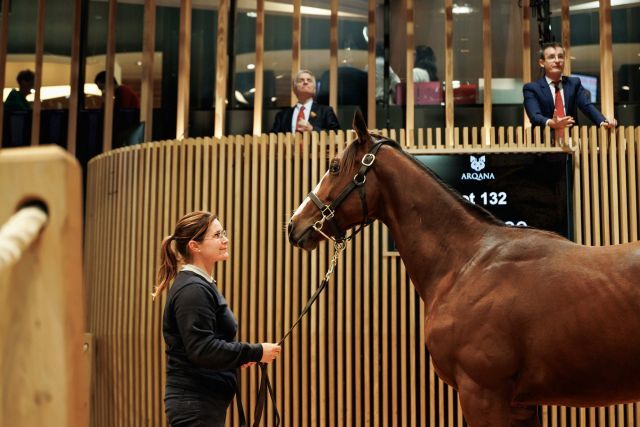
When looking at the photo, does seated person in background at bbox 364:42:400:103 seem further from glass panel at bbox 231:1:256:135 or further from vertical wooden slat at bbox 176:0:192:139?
vertical wooden slat at bbox 176:0:192:139

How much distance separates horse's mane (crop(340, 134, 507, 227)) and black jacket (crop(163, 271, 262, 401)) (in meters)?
0.97

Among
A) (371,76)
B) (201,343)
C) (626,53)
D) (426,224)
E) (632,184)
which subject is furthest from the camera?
(626,53)

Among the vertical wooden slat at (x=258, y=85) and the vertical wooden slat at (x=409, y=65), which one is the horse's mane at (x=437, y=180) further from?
the vertical wooden slat at (x=258, y=85)

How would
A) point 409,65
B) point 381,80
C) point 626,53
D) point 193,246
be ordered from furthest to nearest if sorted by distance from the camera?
point 626,53
point 381,80
point 409,65
point 193,246

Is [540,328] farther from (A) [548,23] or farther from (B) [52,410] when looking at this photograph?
(A) [548,23]

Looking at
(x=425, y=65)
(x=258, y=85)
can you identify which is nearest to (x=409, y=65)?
(x=425, y=65)

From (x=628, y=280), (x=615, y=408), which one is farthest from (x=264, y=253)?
(x=628, y=280)

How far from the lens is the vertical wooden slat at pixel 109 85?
759cm

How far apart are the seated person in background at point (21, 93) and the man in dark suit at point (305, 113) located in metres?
3.35

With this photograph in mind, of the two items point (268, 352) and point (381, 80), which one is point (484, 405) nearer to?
point (268, 352)

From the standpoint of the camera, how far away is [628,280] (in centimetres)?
300

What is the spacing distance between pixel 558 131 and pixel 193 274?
316 cm

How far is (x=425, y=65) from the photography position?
7.84 m

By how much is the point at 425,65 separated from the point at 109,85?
10.6 feet
